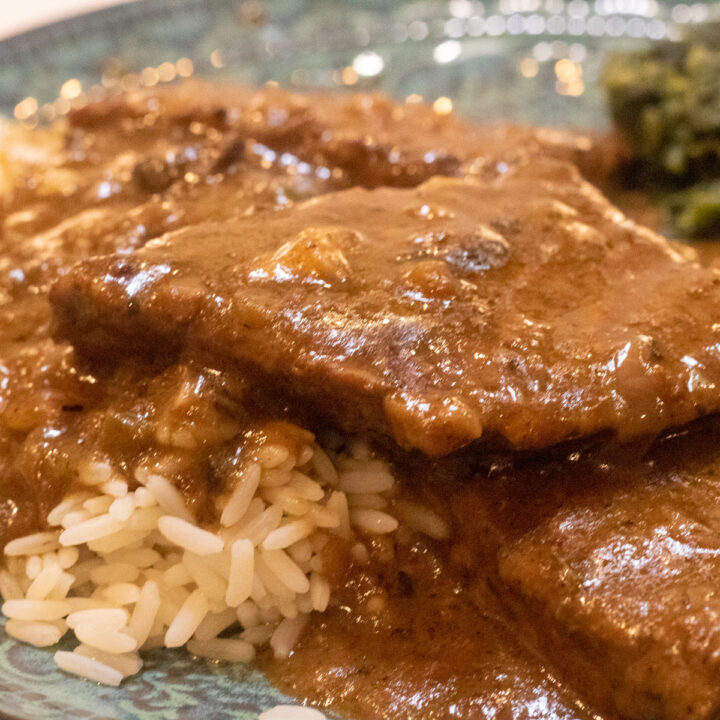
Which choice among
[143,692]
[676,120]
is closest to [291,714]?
[143,692]

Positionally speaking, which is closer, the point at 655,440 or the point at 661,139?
the point at 655,440

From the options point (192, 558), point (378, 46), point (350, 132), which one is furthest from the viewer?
point (378, 46)

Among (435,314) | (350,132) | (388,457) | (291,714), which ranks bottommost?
(291,714)

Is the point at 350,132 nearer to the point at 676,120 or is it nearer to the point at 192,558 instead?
the point at 676,120

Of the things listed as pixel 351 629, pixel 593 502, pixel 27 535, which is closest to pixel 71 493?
pixel 27 535

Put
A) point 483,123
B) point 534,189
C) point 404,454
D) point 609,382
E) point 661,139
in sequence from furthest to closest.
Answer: point 483,123 < point 661,139 < point 534,189 < point 404,454 < point 609,382

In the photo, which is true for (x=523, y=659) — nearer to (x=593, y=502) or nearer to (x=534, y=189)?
(x=593, y=502)
